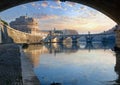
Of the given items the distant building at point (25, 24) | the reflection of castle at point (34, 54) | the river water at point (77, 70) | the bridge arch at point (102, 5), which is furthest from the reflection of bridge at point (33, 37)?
the river water at point (77, 70)

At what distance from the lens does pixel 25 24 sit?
117438 millimetres

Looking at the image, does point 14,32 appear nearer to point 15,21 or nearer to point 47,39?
point 47,39

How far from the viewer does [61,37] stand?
408 feet

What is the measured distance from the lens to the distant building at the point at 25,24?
114 meters

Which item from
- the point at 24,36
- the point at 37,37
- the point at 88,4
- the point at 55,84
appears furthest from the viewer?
the point at 37,37

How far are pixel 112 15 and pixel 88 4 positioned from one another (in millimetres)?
3213

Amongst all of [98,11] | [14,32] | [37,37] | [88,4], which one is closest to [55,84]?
[88,4]

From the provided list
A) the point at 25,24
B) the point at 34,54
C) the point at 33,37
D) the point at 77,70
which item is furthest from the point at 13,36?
the point at 77,70

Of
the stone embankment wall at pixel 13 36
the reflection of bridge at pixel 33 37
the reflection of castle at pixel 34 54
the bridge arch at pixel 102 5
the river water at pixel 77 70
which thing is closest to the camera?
the river water at pixel 77 70

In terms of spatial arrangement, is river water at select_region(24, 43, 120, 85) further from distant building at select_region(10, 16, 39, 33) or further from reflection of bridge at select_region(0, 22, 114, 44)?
distant building at select_region(10, 16, 39, 33)

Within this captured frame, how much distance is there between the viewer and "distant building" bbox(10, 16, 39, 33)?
114 meters

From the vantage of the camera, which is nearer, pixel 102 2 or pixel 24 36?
pixel 102 2

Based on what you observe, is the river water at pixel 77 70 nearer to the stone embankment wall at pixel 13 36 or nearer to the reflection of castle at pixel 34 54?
the reflection of castle at pixel 34 54

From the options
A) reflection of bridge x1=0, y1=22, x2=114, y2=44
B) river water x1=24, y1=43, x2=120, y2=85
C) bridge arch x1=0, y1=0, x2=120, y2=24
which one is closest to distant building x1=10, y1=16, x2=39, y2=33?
reflection of bridge x1=0, y1=22, x2=114, y2=44
